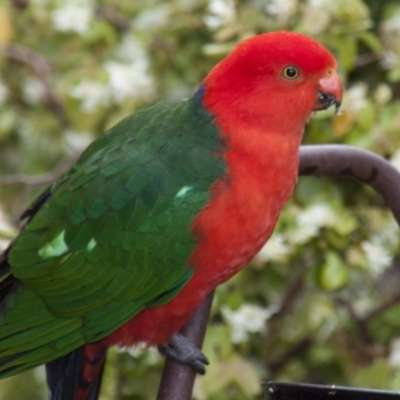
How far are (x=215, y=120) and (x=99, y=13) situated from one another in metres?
1.24

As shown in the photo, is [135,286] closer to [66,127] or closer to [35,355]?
[35,355]

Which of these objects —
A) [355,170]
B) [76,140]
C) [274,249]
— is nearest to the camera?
[355,170]

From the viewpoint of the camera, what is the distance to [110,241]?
1.77m

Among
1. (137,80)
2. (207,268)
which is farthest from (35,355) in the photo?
(137,80)

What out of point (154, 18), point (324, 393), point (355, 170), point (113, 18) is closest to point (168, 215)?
point (355, 170)

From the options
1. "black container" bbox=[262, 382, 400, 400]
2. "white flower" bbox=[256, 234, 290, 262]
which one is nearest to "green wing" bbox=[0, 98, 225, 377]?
"black container" bbox=[262, 382, 400, 400]

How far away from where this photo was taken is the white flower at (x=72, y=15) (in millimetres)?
2619

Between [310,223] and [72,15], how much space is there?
0.86 meters

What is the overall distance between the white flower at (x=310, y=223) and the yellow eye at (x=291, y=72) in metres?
0.62

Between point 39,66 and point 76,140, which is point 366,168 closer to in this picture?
point 76,140

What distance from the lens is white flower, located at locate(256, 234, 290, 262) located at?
7.57 ft

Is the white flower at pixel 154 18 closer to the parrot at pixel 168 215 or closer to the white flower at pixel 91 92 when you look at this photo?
the white flower at pixel 91 92

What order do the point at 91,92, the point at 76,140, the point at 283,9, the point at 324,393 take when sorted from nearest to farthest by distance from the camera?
the point at 324,393 < the point at 283,9 < the point at 91,92 < the point at 76,140

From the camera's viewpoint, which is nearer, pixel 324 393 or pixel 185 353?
pixel 324 393
